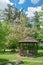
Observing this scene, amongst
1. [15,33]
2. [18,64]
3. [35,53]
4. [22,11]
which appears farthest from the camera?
[22,11]

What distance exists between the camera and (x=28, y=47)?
3744cm

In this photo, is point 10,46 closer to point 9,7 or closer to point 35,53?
point 35,53

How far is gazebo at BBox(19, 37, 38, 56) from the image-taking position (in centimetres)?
3637

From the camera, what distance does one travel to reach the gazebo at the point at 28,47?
36369 mm

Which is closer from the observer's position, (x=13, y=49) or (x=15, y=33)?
(x=13, y=49)

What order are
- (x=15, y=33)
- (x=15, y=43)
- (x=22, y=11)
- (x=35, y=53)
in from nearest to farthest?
(x=35, y=53) < (x=15, y=43) < (x=15, y=33) < (x=22, y=11)

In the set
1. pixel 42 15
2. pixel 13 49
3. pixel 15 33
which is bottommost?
pixel 13 49

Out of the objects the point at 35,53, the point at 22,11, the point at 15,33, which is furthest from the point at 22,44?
the point at 22,11

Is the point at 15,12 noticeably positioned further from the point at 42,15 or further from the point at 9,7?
the point at 42,15

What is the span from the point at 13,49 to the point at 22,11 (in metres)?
37.3

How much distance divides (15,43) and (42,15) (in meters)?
10.5

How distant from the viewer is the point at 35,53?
36.5m

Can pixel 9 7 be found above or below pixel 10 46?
above

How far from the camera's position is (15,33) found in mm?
49656
